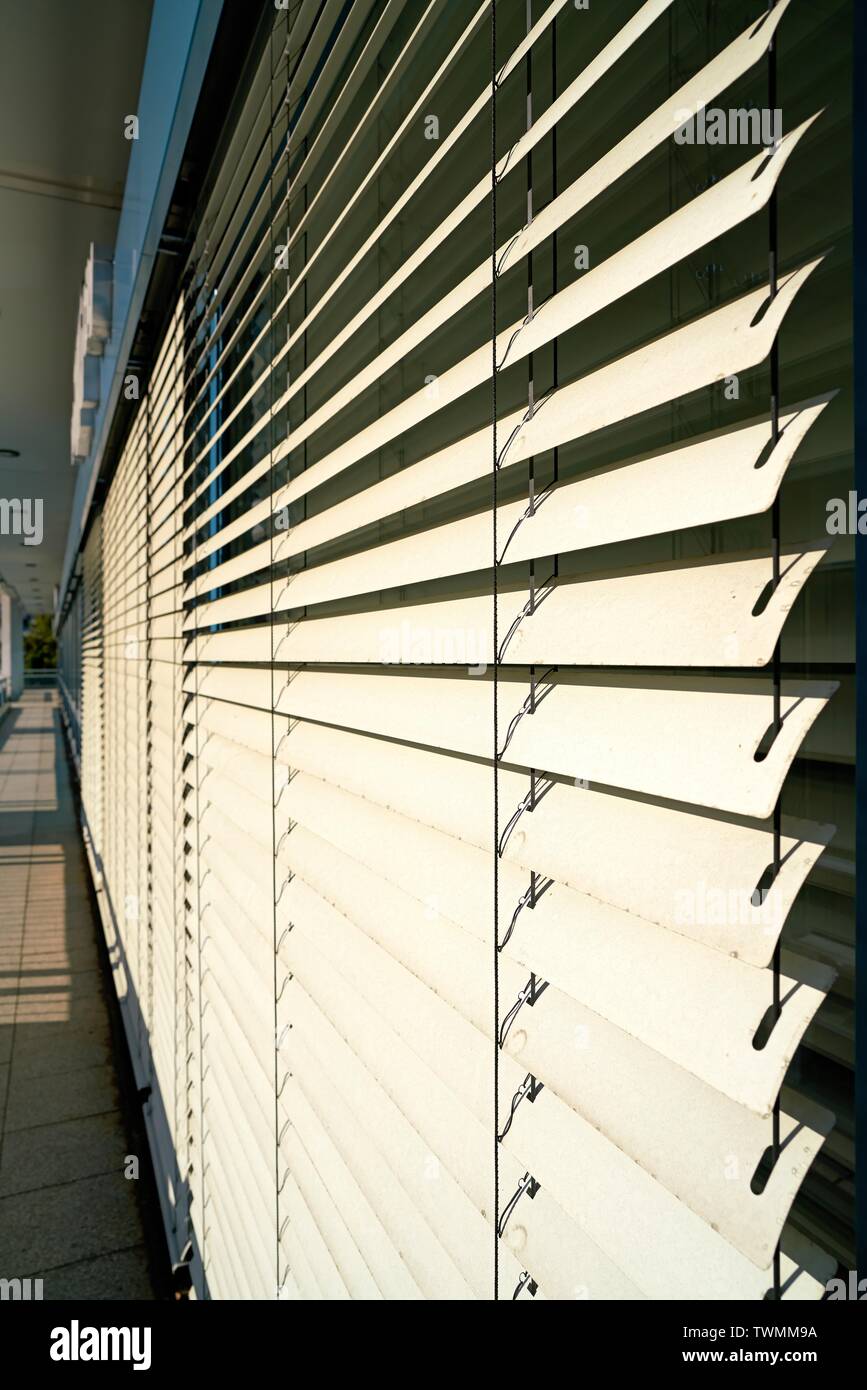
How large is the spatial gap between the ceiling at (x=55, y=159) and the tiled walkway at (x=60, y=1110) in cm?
328

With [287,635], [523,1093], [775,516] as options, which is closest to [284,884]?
[287,635]

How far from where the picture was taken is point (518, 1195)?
63cm

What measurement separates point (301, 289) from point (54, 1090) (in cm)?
330

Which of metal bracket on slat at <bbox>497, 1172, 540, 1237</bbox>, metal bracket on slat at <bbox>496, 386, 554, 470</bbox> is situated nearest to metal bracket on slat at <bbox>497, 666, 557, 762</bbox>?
metal bracket on slat at <bbox>496, 386, 554, 470</bbox>

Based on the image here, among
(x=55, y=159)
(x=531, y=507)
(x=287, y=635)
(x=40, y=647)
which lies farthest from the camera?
(x=40, y=647)

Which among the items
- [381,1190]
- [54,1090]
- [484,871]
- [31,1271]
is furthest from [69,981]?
[484,871]

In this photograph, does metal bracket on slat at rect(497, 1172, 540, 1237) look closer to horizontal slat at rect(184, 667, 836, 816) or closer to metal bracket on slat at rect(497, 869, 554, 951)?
metal bracket on slat at rect(497, 869, 554, 951)

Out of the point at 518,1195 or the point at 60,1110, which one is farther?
the point at 60,1110

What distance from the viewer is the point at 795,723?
1.32ft

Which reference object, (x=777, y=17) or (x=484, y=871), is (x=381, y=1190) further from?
(x=777, y=17)

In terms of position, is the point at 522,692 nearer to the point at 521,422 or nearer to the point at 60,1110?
the point at 521,422

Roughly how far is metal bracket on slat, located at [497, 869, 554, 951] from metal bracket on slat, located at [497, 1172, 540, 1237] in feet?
0.58

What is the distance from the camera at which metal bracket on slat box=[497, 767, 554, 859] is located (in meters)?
0.61

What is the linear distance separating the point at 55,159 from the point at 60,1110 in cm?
340
